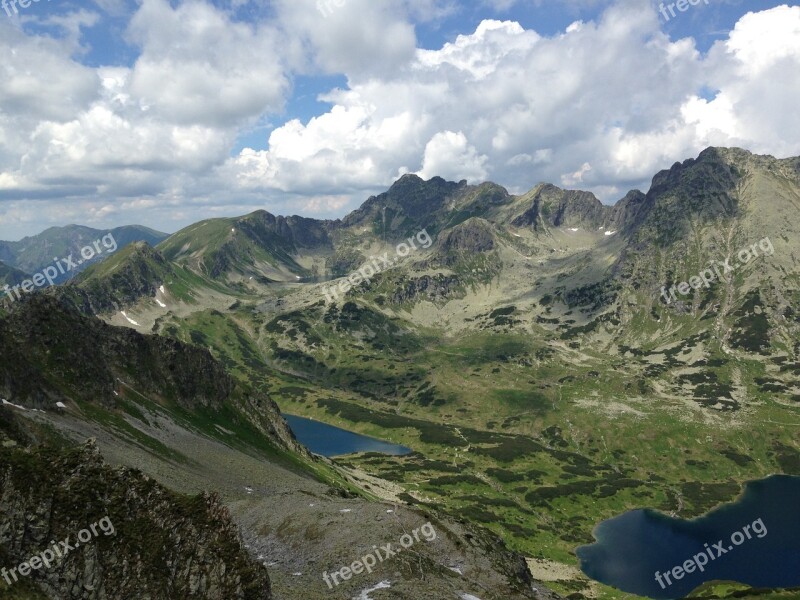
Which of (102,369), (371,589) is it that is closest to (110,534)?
(371,589)

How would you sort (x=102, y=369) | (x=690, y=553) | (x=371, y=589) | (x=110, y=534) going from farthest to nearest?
1. (x=690, y=553)
2. (x=102, y=369)
3. (x=371, y=589)
4. (x=110, y=534)

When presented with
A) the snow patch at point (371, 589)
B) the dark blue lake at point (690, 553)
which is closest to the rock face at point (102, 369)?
the snow patch at point (371, 589)

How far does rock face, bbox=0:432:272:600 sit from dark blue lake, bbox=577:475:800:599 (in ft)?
492

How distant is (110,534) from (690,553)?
200322 mm

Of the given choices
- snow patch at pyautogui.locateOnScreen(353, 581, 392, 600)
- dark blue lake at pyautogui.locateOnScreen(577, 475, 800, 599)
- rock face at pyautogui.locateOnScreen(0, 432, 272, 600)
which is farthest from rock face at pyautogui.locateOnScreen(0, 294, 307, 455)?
dark blue lake at pyautogui.locateOnScreen(577, 475, 800, 599)

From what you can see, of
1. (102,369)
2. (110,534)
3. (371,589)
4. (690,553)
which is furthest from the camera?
(690,553)

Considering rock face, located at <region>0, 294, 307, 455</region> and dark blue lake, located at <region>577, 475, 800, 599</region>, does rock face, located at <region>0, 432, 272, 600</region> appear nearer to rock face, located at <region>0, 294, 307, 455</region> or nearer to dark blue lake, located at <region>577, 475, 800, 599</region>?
rock face, located at <region>0, 294, 307, 455</region>

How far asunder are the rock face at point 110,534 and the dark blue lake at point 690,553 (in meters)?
150

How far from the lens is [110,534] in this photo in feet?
99.7

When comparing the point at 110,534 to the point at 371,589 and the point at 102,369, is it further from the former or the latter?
the point at 102,369

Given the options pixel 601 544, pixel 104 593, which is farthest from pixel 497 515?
pixel 104 593

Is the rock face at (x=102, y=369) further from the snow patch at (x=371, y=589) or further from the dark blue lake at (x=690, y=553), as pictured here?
the dark blue lake at (x=690, y=553)

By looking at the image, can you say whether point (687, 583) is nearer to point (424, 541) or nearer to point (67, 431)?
point (424, 541)

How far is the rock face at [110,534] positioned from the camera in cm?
2819
